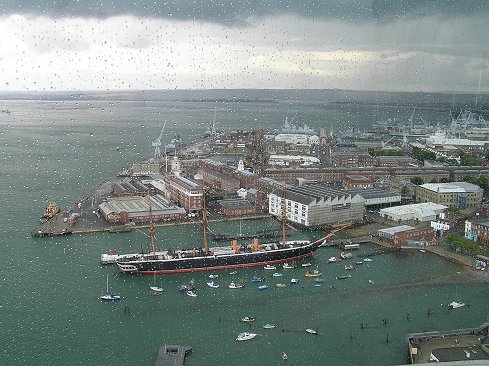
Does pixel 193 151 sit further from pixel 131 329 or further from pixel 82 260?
pixel 131 329

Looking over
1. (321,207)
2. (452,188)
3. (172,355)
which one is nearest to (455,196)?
(452,188)

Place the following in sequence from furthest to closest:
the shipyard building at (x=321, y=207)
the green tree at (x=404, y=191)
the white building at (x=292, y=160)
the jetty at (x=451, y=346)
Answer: the white building at (x=292, y=160), the green tree at (x=404, y=191), the shipyard building at (x=321, y=207), the jetty at (x=451, y=346)

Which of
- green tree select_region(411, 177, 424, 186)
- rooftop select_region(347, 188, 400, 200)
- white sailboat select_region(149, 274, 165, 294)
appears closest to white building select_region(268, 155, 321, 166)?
green tree select_region(411, 177, 424, 186)

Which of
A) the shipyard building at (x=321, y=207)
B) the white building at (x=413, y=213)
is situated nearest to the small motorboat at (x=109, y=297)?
the shipyard building at (x=321, y=207)

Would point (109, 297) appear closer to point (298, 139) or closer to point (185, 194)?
point (185, 194)

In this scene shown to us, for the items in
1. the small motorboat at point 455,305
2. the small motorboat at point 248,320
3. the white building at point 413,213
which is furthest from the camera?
the white building at point 413,213

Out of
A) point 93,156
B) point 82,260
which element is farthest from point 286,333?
point 93,156

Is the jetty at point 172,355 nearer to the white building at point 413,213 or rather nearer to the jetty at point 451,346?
the jetty at point 451,346
